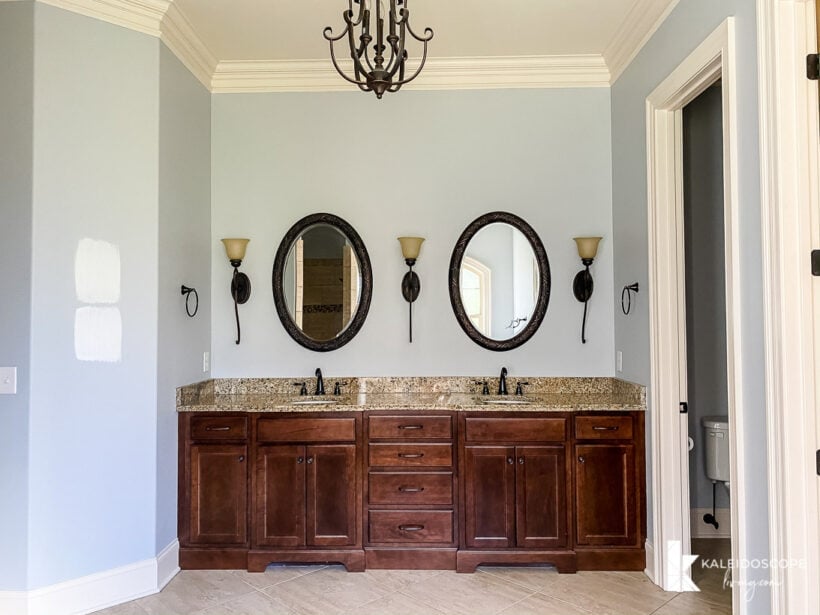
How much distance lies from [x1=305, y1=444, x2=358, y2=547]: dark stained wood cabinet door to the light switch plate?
4.77ft

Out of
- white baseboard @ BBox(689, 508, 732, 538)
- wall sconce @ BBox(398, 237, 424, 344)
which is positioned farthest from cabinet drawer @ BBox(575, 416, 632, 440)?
wall sconce @ BBox(398, 237, 424, 344)

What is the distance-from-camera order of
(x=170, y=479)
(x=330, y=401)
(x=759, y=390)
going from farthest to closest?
(x=330, y=401)
(x=170, y=479)
(x=759, y=390)

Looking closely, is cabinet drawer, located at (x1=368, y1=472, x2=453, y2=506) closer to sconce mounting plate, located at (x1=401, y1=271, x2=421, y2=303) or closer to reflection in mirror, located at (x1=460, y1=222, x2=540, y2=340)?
reflection in mirror, located at (x1=460, y1=222, x2=540, y2=340)

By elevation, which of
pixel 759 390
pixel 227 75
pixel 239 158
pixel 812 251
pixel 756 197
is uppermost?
pixel 227 75

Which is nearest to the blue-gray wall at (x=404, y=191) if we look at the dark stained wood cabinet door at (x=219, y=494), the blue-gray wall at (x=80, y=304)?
the dark stained wood cabinet door at (x=219, y=494)

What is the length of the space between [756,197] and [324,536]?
2.65 m

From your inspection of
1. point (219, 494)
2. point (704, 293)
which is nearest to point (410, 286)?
point (219, 494)

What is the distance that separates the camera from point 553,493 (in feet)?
9.81

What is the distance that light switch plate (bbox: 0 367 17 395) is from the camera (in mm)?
2488

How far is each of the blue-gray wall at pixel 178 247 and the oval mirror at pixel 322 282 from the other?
52cm

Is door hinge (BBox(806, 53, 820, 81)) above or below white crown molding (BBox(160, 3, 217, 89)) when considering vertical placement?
below

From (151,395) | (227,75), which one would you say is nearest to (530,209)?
(227,75)

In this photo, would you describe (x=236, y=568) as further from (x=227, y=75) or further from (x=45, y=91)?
(x=227, y=75)

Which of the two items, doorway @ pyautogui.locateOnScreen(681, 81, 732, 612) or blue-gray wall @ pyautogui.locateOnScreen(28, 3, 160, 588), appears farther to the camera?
doorway @ pyautogui.locateOnScreen(681, 81, 732, 612)
